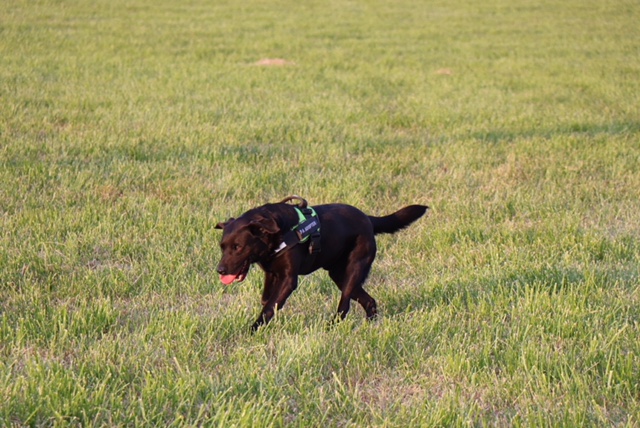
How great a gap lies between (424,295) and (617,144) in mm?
6403

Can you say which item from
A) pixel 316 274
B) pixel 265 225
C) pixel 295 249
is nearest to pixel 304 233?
pixel 295 249

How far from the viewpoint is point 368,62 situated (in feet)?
63.9

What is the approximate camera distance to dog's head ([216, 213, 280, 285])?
4.25 meters

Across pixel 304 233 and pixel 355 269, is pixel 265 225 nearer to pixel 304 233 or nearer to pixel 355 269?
pixel 304 233

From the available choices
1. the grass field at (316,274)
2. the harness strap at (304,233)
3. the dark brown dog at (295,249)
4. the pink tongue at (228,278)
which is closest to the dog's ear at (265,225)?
the dark brown dog at (295,249)

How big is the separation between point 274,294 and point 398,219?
3.22 feet

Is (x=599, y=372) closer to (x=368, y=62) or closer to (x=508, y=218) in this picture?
(x=508, y=218)

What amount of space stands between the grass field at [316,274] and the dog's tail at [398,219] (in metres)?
0.48

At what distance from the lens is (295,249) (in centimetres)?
438

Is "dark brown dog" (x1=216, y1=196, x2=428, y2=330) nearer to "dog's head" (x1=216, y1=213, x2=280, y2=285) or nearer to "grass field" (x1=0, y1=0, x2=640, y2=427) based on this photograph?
"dog's head" (x1=216, y1=213, x2=280, y2=285)

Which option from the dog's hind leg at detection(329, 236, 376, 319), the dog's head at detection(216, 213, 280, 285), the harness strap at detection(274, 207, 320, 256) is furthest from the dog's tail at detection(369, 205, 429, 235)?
the dog's head at detection(216, 213, 280, 285)

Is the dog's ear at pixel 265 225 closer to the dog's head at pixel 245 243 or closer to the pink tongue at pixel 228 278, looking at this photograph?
the dog's head at pixel 245 243

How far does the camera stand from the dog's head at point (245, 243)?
13.9 ft

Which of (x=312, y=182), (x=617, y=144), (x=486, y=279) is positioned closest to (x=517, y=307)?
(x=486, y=279)
